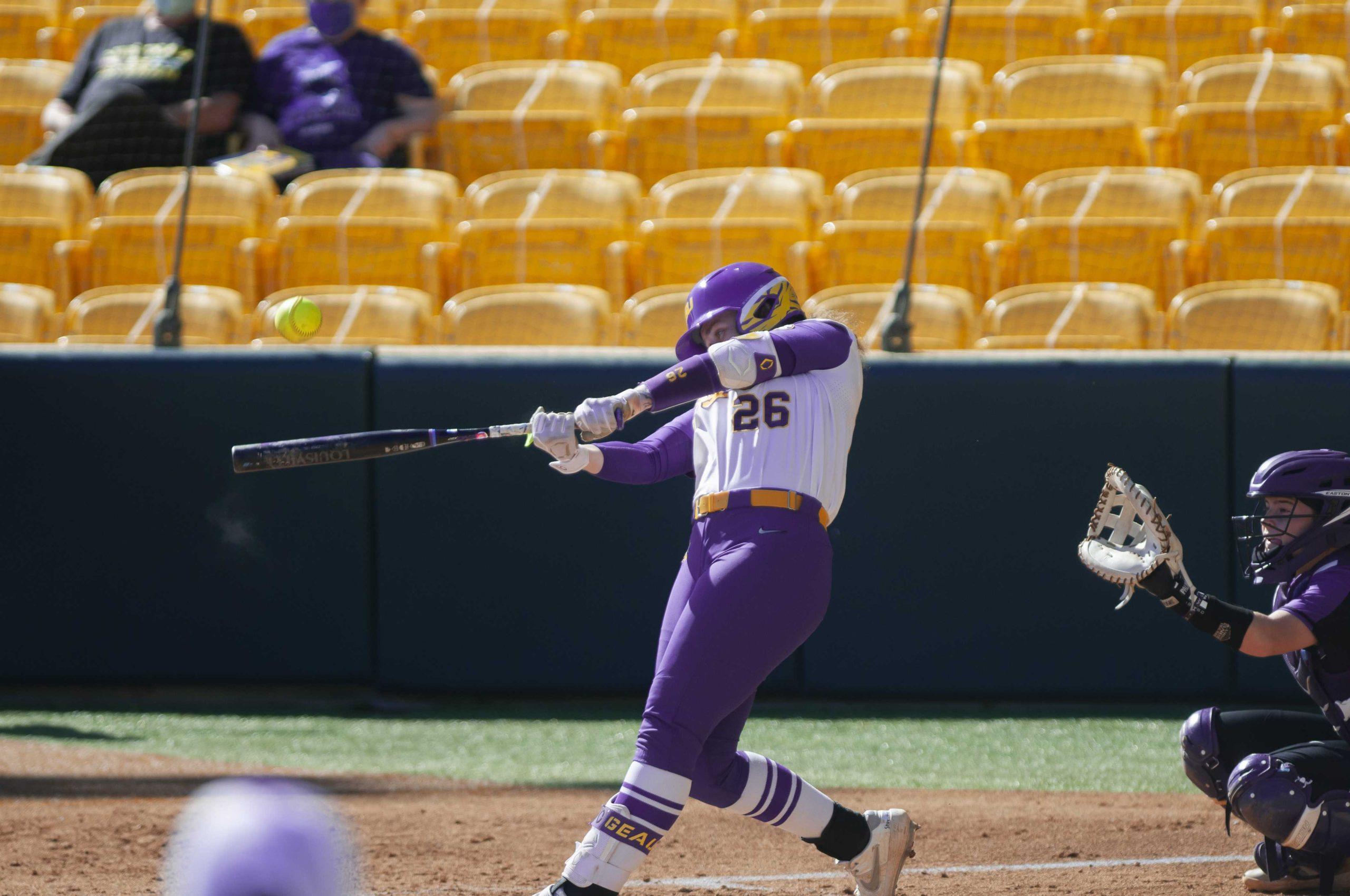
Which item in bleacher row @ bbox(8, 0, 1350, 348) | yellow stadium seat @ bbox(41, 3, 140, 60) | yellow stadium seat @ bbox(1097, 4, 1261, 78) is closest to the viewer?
bleacher row @ bbox(8, 0, 1350, 348)

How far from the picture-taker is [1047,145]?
792cm

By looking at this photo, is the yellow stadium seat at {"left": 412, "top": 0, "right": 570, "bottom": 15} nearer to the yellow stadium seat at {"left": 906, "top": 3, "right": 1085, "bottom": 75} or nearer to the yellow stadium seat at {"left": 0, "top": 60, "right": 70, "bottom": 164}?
the yellow stadium seat at {"left": 906, "top": 3, "right": 1085, "bottom": 75}

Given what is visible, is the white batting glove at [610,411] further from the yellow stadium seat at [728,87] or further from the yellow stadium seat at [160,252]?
the yellow stadium seat at [728,87]

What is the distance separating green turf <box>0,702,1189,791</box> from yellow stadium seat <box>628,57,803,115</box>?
3574 millimetres

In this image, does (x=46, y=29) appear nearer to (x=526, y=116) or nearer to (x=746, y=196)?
(x=526, y=116)

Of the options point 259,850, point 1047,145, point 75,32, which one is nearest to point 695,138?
point 1047,145

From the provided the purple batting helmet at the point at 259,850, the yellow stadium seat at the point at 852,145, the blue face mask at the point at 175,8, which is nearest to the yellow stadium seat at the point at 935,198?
the yellow stadium seat at the point at 852,145

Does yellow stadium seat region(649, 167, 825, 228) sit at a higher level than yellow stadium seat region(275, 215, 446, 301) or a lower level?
higher

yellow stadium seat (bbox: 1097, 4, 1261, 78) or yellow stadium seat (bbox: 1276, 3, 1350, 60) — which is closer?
yellow stadium seat (bbox: 1276, 3, 1350, 60)

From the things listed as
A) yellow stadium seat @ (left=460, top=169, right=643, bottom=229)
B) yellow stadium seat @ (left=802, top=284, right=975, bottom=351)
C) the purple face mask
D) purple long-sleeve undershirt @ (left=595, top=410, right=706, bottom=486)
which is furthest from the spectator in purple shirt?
purple long-sleeve undershirt @ (left=595, top=410, right=706, bottom=486)

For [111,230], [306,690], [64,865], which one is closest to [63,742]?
[306,690]

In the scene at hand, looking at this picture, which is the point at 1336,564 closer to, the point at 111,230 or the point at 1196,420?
the point at 1196,420

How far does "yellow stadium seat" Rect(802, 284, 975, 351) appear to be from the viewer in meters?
6.67

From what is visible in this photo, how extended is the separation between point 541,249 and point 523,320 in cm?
71
